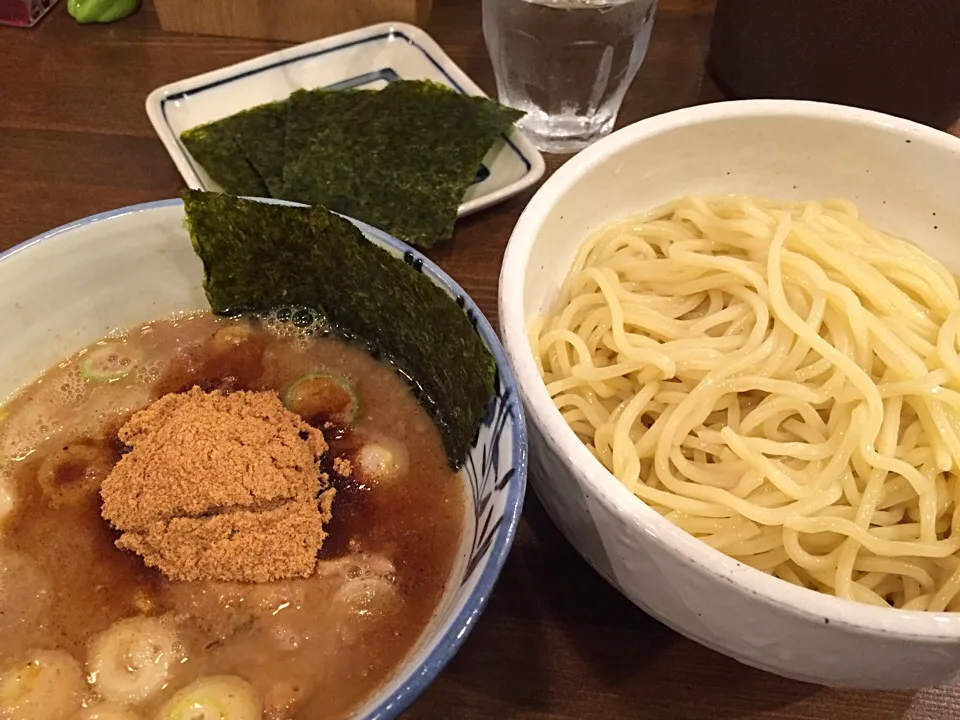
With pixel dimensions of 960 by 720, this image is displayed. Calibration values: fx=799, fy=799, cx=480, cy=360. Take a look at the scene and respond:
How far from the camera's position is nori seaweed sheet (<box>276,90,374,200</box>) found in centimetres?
163

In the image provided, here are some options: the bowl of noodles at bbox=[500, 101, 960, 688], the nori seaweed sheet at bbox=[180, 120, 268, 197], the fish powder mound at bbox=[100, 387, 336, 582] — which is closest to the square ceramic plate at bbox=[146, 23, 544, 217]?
the nori seaweed sheet at bbox=[180, 120, 268, 197]

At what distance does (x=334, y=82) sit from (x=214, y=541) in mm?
1340

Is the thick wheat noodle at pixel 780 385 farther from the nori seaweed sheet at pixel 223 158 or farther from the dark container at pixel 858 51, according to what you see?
the nori seaweed sheet at pixel 223 158

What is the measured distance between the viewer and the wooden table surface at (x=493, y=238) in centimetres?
99

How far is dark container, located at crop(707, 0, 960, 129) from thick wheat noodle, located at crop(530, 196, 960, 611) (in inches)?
16.0

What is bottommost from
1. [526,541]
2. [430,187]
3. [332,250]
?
[526,541]

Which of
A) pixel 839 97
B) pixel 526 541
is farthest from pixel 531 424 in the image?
pixel 839 97

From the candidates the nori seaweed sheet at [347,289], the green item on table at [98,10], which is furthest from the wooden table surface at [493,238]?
the nori seaweed sheet at [347,289]

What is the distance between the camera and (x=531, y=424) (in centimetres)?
89

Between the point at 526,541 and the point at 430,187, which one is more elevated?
the point at 430,187

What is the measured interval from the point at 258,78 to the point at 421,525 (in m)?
1.33

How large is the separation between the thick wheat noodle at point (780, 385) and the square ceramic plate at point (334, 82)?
1.45 ft

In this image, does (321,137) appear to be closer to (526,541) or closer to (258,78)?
(258,78)

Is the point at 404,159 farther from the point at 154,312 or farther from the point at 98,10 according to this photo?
the point at 98,10
